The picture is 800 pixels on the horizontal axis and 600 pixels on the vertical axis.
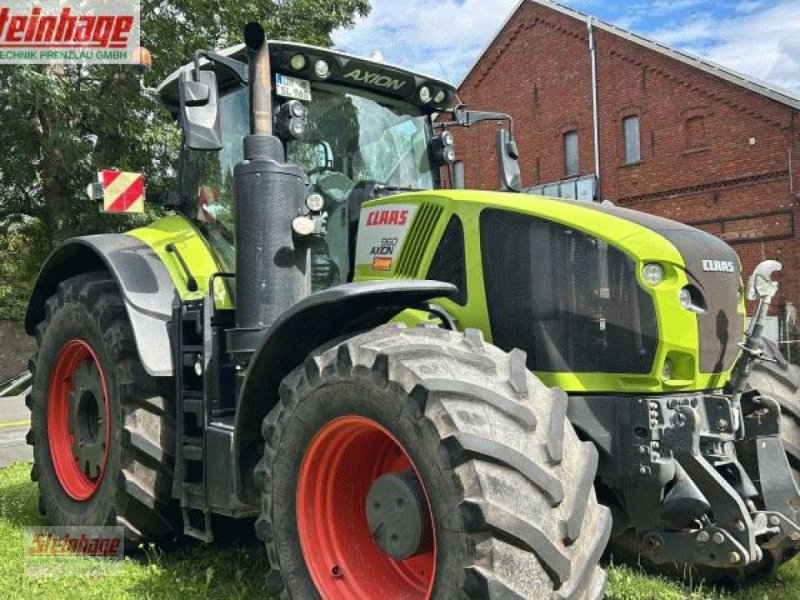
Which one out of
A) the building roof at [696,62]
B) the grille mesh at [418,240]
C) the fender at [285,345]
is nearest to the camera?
the fender at [285,345]

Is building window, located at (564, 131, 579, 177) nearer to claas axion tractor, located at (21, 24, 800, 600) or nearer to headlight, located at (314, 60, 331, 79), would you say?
claas axion tractor, located at (21, 24, 800, 600)

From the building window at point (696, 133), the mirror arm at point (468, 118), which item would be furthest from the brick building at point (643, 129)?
the mirror arm at point (468, 118)

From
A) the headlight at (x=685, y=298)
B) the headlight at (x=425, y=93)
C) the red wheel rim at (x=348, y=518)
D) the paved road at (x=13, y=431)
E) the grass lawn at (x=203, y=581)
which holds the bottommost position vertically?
the paved road at (x=13, y=431)

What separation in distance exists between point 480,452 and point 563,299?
3.16ft

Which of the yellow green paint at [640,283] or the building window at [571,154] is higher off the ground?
the building window at [571,154]

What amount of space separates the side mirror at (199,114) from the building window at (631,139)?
20.2 m

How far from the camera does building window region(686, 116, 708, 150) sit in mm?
20609

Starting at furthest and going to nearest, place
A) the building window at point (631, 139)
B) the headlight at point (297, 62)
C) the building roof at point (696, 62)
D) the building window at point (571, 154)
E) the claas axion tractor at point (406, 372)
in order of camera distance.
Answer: the building window at point (571, 154), the building window at point (631, 139), the building roof at point (696, 62), the headlight at point (297, 62), the claas axion tractor at point (406, 372)

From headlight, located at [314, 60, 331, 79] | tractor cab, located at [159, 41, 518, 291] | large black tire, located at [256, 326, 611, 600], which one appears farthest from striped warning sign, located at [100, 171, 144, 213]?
large black tire, located at [256, 326, 611, 600]

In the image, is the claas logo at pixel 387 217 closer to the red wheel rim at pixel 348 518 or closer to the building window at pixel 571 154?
the red wheel rim at pixel 348 518

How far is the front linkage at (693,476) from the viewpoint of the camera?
113 inches

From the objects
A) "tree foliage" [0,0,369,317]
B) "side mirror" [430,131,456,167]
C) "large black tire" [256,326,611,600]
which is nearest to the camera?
"large black tire" [256,326,611,600]

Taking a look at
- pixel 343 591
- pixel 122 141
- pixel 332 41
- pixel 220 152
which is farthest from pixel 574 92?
pixel 343 591

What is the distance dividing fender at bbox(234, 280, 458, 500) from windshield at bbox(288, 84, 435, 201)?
996mm
